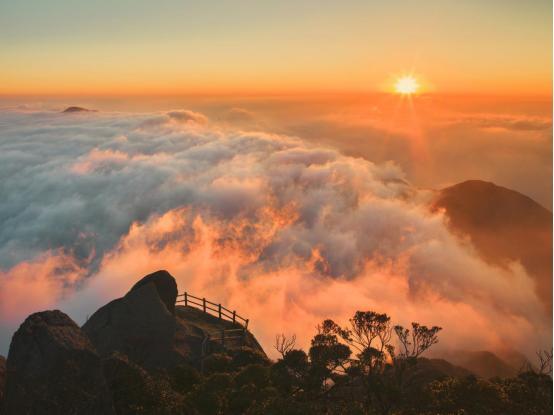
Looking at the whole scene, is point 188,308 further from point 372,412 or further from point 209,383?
point 372,412

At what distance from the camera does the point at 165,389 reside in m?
20.7

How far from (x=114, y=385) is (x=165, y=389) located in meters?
2.29

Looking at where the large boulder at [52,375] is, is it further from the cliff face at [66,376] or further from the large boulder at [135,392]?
the large boulder at [135,392]

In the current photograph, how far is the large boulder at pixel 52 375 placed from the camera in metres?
16.2

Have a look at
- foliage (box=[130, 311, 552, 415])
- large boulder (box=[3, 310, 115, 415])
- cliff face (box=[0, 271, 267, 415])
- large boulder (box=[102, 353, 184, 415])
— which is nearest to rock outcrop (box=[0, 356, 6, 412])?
cliff face (box=[0, 271, 267, 415])

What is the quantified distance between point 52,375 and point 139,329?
1738cm

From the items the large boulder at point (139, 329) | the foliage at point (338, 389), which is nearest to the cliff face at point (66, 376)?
the foliage at point (338, 389)

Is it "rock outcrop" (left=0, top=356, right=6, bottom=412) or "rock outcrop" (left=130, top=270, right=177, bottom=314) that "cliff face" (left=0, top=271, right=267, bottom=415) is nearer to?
"rock outcrop" (left=0, top=356, right=6, bottom=412)

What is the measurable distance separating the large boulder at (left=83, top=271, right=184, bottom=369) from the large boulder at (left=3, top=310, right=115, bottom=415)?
1469 centimetres

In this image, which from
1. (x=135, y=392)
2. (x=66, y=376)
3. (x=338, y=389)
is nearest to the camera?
(x=66, y=376)

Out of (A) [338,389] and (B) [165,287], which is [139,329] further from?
(A) [338,389]

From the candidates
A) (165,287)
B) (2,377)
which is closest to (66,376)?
(2,377)

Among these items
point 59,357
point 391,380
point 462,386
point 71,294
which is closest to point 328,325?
point 391,380

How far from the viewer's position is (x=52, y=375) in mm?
16578
